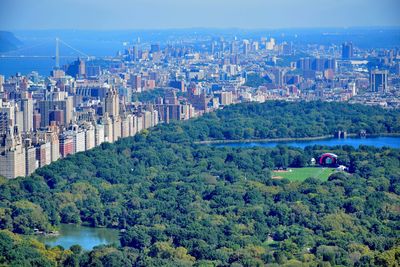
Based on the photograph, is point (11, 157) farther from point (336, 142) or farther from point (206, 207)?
point (336, 142)

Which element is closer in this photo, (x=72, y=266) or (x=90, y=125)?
(x=72, y=266)

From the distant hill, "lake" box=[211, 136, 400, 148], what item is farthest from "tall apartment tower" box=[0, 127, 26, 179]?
the distant hill

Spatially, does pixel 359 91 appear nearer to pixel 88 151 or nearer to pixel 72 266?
pixel 88 151

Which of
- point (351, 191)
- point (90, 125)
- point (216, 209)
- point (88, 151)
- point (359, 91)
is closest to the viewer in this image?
point (216, 209)

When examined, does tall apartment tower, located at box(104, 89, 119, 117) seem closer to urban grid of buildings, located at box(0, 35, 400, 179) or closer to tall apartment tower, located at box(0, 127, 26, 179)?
urban grid of buildings, located at box(0, 35, 400, 179)

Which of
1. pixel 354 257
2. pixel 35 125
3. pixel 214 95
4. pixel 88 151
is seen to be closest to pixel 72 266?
pixel 354 257

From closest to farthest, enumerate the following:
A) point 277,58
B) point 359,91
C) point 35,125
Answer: point 35,125 < point 359,91 < point 277,58
